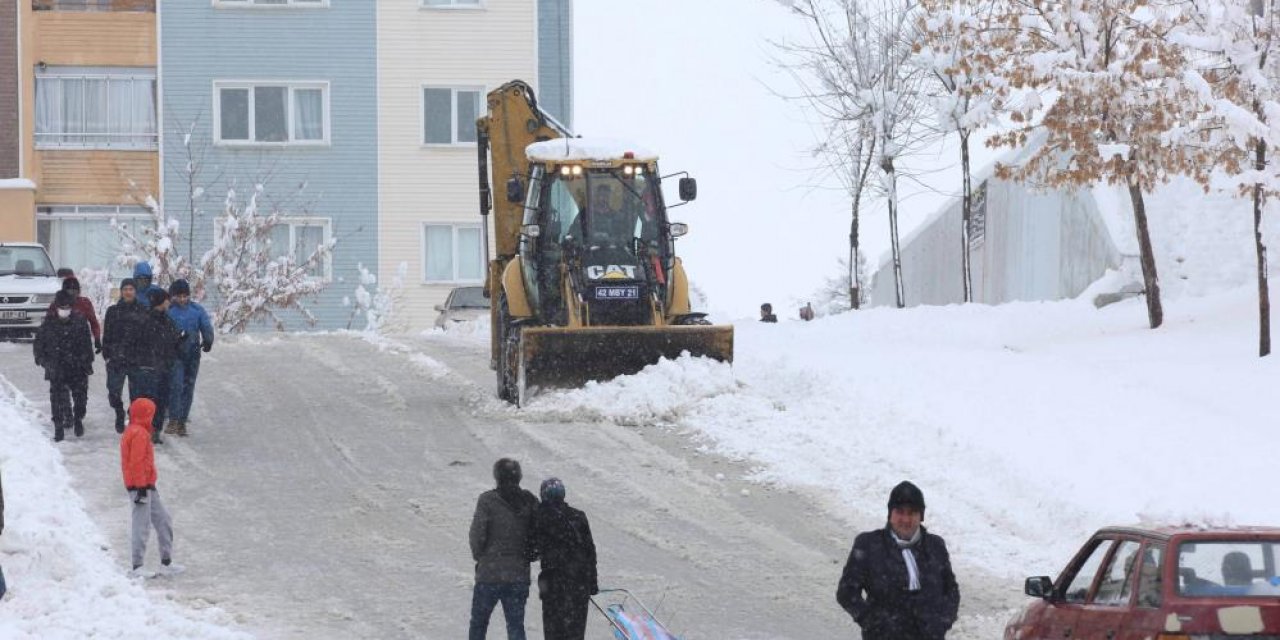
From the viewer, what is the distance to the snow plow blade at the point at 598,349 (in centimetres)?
2186

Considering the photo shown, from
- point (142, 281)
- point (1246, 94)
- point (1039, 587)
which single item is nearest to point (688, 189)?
point (142, 281)

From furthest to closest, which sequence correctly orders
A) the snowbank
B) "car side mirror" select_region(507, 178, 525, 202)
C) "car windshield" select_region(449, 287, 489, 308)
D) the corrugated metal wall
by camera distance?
"car windshield" select_region(449, 287, 489, 308) < the corrugated metal wall < "car side mirror" select_region(507, 178, 525, 202) < the snowbank

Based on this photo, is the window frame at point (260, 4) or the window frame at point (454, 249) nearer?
the window frame at point (260, 4)

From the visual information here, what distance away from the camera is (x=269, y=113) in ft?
141

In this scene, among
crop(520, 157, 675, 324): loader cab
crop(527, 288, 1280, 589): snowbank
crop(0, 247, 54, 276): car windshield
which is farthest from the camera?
crop(0, 247, 54, 276): car windshield

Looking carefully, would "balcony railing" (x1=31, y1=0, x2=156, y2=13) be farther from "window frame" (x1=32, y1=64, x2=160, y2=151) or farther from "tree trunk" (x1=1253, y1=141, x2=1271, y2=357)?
"tree trunk" (x1=1253, y1=141, x2=1271, y2=357)

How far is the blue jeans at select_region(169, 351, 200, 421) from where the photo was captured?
20391 millimetres

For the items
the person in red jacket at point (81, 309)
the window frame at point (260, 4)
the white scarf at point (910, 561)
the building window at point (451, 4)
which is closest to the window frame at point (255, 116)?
the window frame at point (260, 4)

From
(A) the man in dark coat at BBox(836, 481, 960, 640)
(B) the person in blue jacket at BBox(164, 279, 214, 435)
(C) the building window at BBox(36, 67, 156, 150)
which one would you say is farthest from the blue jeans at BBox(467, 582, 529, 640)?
(C) the building window at BBox(36, 67, 156, 150)

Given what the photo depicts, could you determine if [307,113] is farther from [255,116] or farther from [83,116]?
[83,116]

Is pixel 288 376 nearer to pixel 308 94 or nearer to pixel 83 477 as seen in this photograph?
pixel 83 477

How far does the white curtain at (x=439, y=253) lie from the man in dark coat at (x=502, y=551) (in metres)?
32.1

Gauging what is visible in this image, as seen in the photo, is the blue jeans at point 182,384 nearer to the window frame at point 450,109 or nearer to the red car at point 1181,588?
the red car at point 1181,588

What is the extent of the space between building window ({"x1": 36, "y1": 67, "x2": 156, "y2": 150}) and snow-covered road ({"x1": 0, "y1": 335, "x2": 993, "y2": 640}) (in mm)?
19181
